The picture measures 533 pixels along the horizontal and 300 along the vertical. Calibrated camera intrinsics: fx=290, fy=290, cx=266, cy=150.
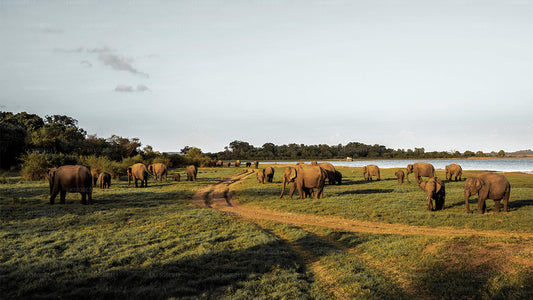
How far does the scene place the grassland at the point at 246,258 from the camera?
22.2 feet

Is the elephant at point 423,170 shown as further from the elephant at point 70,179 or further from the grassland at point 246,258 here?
the elephant at point 70,179

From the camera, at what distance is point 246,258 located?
29.3 ft

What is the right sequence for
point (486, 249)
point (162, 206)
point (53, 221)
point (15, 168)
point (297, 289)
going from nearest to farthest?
point (297, 289), point (486, 249), point (53, 221), point (162, 206), point (15, 168)

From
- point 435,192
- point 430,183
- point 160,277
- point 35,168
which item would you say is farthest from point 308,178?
point 35,168

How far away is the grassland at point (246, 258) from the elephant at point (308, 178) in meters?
5.75

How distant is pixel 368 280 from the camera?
7480 mm

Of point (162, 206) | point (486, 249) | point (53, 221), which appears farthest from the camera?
A: point (162, 206)

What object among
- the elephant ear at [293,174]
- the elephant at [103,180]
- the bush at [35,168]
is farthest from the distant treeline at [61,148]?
the elephant ear at [293,174]

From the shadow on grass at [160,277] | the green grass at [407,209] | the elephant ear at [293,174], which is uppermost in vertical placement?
the elephant ear at [293,174]

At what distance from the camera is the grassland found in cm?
678

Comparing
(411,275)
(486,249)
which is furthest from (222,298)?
(486,249)

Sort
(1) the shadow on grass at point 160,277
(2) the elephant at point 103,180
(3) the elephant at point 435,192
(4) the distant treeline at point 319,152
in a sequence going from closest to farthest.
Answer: (1) the shadow on grass at point 160,277, (3) the elephant at point 435,192, (2) the elephant at point 103,180, (4) the distant treeline at point 319,152

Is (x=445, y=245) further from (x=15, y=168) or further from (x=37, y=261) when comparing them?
(x=15, y=168)

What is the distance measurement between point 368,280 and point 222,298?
3.77 meters
